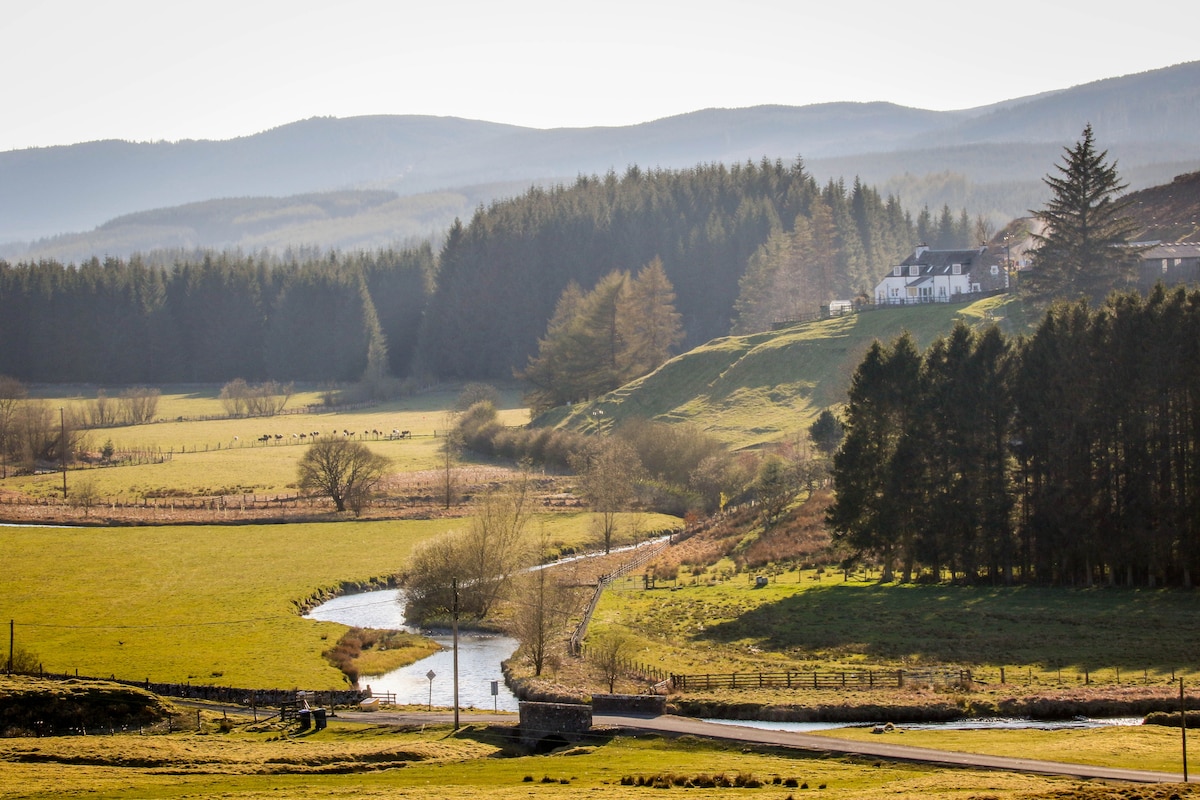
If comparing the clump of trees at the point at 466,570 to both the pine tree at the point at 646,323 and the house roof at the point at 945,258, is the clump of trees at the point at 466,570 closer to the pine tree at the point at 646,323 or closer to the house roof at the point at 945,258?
the pine tree at the point at 646,323

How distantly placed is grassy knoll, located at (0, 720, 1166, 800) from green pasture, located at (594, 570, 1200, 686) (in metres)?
13.8

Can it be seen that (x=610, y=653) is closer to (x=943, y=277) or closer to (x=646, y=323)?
(x=943, y=277)

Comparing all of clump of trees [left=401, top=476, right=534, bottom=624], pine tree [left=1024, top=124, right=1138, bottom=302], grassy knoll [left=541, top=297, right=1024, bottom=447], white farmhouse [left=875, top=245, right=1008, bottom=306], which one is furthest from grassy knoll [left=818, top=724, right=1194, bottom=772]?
white farmhouse [left=875, top=245, right=1008, bottom=306]

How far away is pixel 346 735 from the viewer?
49.7 metres

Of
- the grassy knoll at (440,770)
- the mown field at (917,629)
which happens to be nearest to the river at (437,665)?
the mown field at (917,629)

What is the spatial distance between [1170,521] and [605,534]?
4220cm

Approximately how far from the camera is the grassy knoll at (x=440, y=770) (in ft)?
123

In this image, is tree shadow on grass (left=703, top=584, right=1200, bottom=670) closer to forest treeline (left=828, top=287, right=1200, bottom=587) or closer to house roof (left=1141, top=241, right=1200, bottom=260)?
forest treeline (left=828, top=287, right=1200, bottom=587)

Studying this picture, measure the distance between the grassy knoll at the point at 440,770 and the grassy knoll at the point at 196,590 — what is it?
1157 centimetres

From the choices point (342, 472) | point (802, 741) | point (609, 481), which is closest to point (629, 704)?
point (802, 741)

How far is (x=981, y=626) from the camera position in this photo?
62.1 meters

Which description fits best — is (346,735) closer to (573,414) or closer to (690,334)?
(573,414)

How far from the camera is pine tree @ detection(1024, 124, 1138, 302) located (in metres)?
106

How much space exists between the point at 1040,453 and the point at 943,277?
247 feet
